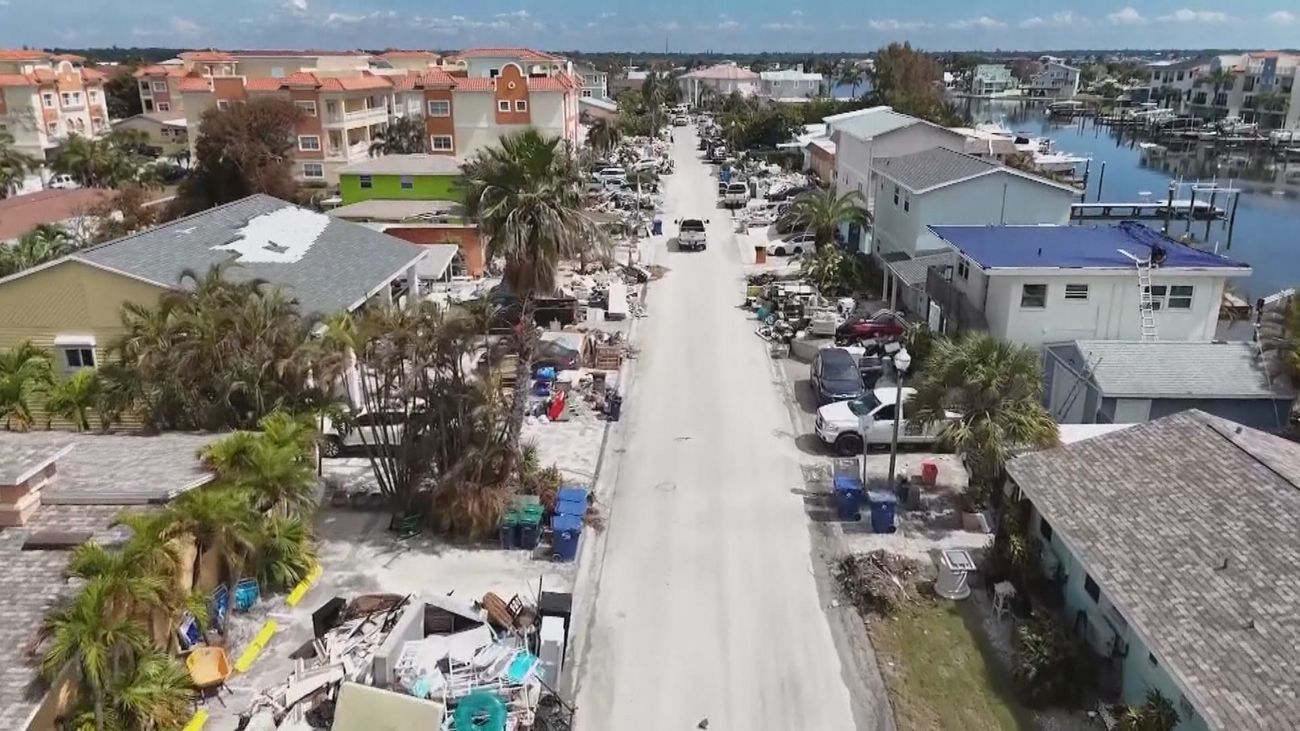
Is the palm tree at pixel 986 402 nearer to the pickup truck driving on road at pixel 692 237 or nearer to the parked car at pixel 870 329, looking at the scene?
the parked car at pixel 870 329

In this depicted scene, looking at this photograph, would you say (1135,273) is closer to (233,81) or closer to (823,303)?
(823,303)

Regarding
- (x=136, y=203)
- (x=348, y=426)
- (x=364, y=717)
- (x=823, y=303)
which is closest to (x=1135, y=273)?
(x=823, y=303)

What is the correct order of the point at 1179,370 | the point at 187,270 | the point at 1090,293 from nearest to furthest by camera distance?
the point at 187,270, the point at 1179,370, the point at 1090,293

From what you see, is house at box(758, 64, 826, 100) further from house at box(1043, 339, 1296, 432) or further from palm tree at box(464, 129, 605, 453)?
house at box(1043, 339, 1296, 432)

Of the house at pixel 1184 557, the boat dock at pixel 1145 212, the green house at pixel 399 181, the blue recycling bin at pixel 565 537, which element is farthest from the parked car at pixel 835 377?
the boat dock at pixel 1145 212

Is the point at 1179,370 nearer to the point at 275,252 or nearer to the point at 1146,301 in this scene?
the point at 1146,301

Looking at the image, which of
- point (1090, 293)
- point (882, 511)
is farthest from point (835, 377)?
point (1090, 293)
